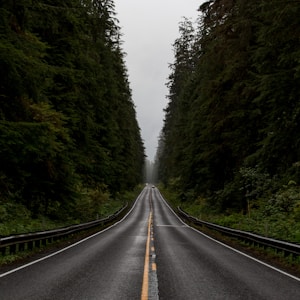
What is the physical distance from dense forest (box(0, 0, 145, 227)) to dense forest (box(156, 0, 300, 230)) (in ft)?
28.9

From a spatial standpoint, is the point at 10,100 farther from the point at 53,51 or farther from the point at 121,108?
the point at 121,108

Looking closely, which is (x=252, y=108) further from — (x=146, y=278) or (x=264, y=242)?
(x=146, y=278)

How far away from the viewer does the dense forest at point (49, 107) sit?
1414 cm

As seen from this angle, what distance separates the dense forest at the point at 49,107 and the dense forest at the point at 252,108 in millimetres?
8810

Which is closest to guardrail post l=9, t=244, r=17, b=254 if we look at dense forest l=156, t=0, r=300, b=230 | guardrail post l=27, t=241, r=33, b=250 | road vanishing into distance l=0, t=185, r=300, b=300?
road vanishing into distance l=0, t=185, r=300, b=300

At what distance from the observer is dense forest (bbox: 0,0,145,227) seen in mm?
14141

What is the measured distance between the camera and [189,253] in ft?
46.9

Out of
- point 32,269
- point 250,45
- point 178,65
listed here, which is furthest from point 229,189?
point 178,65

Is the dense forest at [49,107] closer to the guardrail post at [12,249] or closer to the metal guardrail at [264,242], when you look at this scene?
the guardrail post at [12,249]

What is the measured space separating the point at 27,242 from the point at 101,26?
75.3 ft

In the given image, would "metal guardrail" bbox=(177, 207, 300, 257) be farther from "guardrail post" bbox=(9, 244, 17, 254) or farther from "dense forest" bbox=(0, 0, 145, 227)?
"guardrail post" bbox=(9, 244, 17, 254)

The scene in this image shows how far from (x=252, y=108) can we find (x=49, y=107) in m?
13.8

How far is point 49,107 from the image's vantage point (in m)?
18.4

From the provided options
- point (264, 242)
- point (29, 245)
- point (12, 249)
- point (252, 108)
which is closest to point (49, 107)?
point (29, 245)
